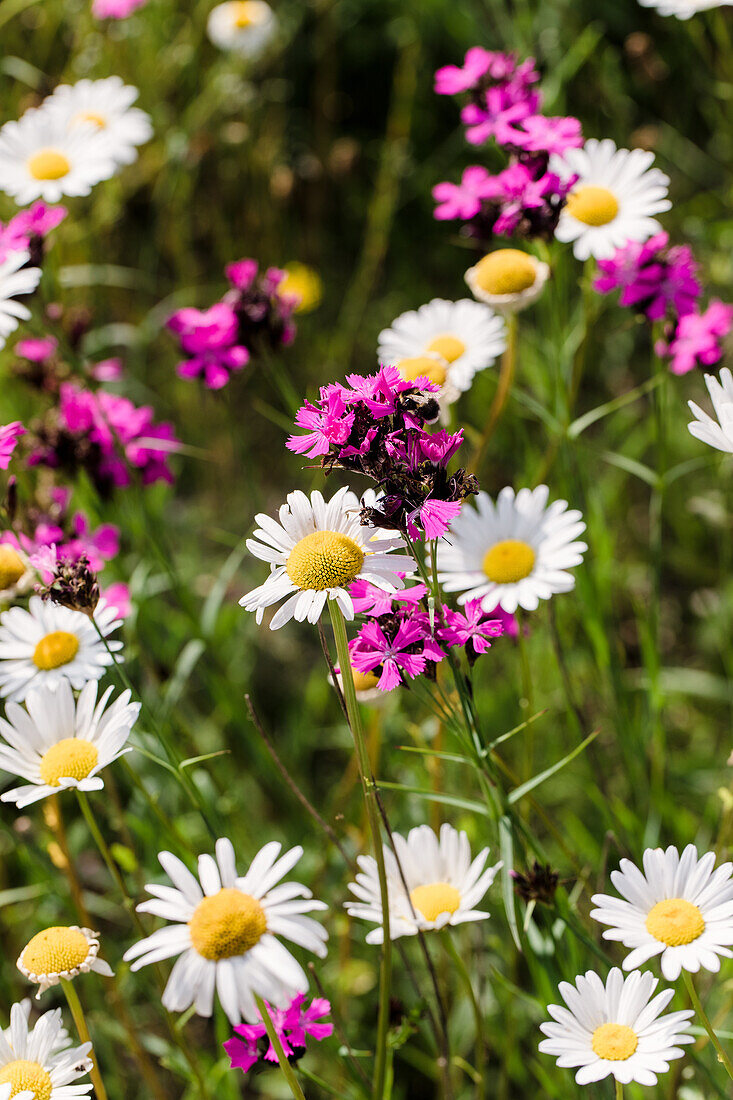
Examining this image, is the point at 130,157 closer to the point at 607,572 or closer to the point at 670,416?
the point at 607,572

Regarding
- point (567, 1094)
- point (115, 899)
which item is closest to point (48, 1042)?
point (567, 1094)

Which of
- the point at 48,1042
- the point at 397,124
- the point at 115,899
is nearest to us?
the point at 48,1042

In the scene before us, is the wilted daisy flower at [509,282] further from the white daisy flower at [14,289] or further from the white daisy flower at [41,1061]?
the white daisy flower at [41,1061]

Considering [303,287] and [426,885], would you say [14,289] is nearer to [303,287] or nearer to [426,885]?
[426,885]

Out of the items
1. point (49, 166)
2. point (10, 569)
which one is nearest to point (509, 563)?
point (10, 569)

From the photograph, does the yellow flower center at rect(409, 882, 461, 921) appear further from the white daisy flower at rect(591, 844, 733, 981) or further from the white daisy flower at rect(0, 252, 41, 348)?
the white daisy flower at rect(0, 252, 41, 348)

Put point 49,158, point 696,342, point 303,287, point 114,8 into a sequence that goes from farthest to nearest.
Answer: point 303,287
point 114,8
point 49,158
point 696,342
